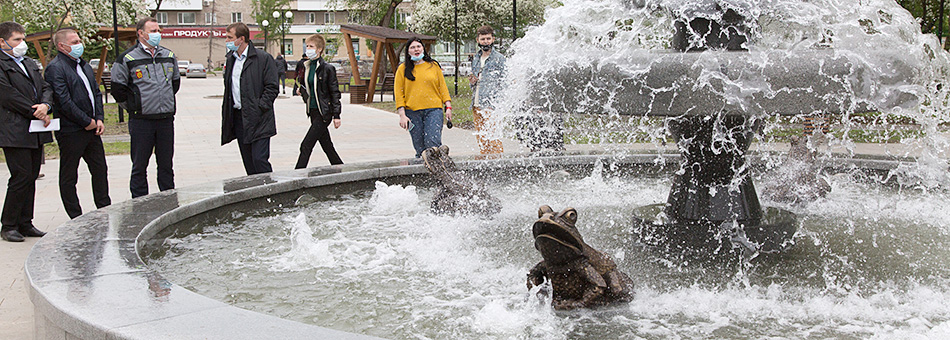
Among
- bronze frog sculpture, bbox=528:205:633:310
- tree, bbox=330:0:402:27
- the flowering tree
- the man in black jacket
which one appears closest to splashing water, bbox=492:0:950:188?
bronze frog sculpture, bbox=528:205:633:310

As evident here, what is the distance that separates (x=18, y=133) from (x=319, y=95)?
10.5 ft

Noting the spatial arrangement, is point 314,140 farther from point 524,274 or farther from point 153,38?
point 524,274

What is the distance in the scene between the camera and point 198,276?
4.37 m

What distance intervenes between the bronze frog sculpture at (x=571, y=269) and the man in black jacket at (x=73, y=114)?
14.5 ft

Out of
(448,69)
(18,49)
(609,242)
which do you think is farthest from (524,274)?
(448,69)

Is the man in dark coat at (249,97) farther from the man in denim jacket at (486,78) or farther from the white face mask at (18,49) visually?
the man in denim jacket at (486,78)

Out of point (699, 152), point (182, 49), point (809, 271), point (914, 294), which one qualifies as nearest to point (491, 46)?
point (699, 152)

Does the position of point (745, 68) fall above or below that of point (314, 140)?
above

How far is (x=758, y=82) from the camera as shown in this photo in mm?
3533

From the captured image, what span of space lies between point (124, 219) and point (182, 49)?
8298cm

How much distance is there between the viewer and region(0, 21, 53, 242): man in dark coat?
237 inches

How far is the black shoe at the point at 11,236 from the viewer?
6.04m

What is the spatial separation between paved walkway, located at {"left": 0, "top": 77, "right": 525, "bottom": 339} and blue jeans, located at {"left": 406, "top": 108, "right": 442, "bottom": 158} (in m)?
2.83

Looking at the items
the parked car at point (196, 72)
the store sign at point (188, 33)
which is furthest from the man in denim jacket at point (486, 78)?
the store sign at point (188, 33)
